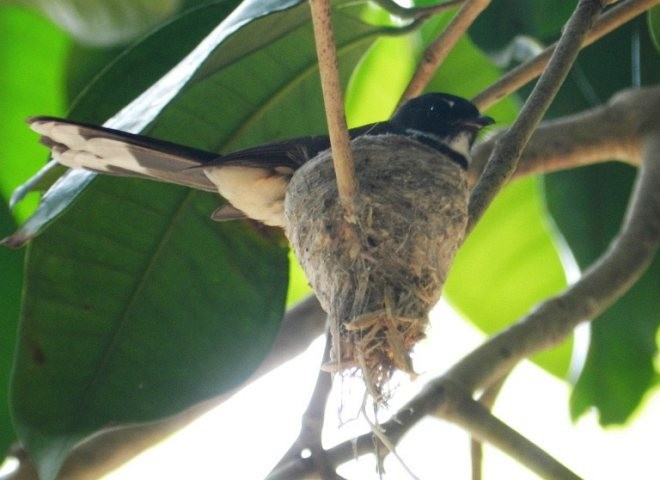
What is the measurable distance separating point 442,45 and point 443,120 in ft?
1.36

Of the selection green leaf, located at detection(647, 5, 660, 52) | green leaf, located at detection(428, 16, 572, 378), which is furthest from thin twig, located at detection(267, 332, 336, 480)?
green leaf, located at detection(428, 16, 572, 378)

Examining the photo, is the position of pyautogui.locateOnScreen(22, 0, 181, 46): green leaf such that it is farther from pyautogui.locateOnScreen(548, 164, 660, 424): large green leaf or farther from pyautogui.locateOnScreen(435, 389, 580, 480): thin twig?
pyautogui.locateOnScreen(548, 164, 660, 424): large green leaf

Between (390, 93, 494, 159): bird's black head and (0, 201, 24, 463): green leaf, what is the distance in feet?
3.35

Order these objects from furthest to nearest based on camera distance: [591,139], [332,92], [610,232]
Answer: [610,232] < [591,139] < [332,92]

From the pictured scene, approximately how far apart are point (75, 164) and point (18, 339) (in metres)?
0.45

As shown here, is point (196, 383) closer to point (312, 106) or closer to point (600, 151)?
point (312, 106)

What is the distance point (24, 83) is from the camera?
2.97 m

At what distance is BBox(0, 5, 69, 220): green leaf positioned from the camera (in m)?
2.92

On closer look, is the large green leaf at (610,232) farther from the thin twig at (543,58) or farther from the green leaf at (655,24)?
the thin twig at (543,58)

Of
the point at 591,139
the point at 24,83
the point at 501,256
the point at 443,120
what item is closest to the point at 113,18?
the point at 24,83

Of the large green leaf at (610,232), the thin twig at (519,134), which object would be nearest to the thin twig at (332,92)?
the thin twig at (519,134)

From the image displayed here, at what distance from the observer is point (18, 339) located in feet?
7.68

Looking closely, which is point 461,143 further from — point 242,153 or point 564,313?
point 242,153

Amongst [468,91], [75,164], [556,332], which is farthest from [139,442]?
[468,91]
